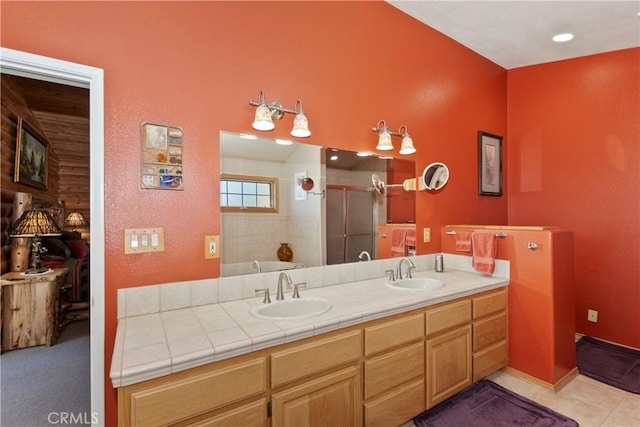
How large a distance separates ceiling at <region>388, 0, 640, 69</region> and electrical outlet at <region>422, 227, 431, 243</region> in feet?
6.01

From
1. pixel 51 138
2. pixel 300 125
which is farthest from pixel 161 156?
pixel 51 138

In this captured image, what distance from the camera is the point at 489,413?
195 centimetres

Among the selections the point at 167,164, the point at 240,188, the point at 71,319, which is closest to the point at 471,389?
the point at 240,188

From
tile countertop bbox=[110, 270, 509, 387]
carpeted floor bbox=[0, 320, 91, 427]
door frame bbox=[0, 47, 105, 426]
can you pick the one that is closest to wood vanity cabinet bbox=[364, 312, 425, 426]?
tile countertop bbox=[110, 270, 509, 387]

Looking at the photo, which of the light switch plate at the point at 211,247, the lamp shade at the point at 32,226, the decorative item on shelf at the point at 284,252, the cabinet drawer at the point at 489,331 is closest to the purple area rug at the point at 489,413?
the cabinet drawer at the point at 489,331

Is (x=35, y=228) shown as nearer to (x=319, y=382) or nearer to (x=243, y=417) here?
(x=243, y=417)

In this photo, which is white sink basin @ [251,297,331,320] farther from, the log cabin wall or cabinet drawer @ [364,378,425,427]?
the log cabin wall

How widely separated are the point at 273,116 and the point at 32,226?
9.92ft

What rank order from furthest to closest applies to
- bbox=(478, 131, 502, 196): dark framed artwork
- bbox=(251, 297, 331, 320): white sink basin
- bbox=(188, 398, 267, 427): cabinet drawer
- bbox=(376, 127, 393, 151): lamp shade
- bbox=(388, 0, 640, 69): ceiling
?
1. bbox=(478, 131, 502, 196): dark framed artwork
2. bbox=(388, 0, 640, 69): ceiling
3. bbox=(376, 127, 393, 151): lamp shade
4. bbox=(251, 297, 331, 320): white sink basin
5. bbox=(188, 398, 267, 427): cabinet drawer

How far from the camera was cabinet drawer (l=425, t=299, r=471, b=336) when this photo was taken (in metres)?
1.86

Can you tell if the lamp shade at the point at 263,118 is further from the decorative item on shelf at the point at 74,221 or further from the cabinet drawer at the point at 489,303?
the decorative item on shelf at the point at 74,221

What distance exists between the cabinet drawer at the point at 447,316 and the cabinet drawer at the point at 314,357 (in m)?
0.57

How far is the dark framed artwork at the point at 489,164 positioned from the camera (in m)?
3.21

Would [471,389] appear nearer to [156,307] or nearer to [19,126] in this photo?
[156,307]
